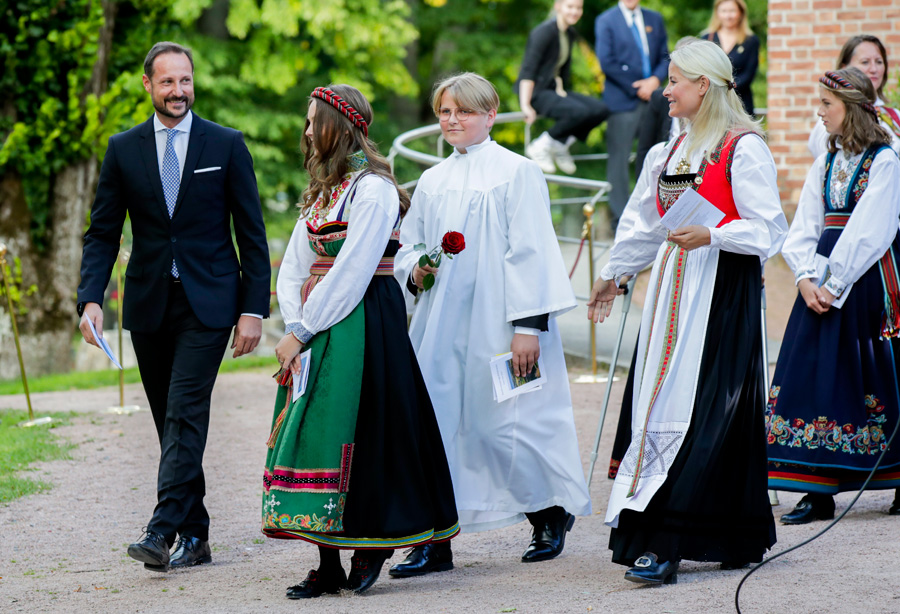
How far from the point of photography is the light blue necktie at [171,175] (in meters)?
4.69

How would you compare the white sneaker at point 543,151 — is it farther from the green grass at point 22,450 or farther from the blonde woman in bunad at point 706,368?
the blonde woman in bunad at point 706,368

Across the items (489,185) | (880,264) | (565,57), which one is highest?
(565,57)

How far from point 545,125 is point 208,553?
1118cm

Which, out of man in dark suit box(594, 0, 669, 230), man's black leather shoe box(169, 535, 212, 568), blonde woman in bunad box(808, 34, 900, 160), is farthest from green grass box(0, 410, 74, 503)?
man in dark suit box(594, 0, 669, 230)

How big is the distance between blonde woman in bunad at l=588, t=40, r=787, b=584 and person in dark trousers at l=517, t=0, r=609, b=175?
18.6 feet

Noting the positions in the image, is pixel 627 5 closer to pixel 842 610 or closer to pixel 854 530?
pixel 854 530

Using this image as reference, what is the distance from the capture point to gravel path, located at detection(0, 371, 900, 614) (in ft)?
12.9

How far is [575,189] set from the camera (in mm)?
11211

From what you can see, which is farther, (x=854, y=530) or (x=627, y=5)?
(x=627, y=5)

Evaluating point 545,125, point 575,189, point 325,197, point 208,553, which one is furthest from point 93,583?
point 545,125

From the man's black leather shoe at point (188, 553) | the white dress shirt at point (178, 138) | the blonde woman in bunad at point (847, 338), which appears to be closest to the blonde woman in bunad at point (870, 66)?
the blonde woman in bunad at point (847, 338)

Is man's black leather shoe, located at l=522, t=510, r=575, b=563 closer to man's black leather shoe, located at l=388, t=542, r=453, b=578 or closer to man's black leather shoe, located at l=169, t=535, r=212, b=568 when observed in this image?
man's black leather shoe, located at l=388, t=542, r=453, b=578

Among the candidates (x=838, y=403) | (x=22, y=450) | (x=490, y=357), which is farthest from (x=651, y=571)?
(x=22, y=450)

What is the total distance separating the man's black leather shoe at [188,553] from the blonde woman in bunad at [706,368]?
162cm
